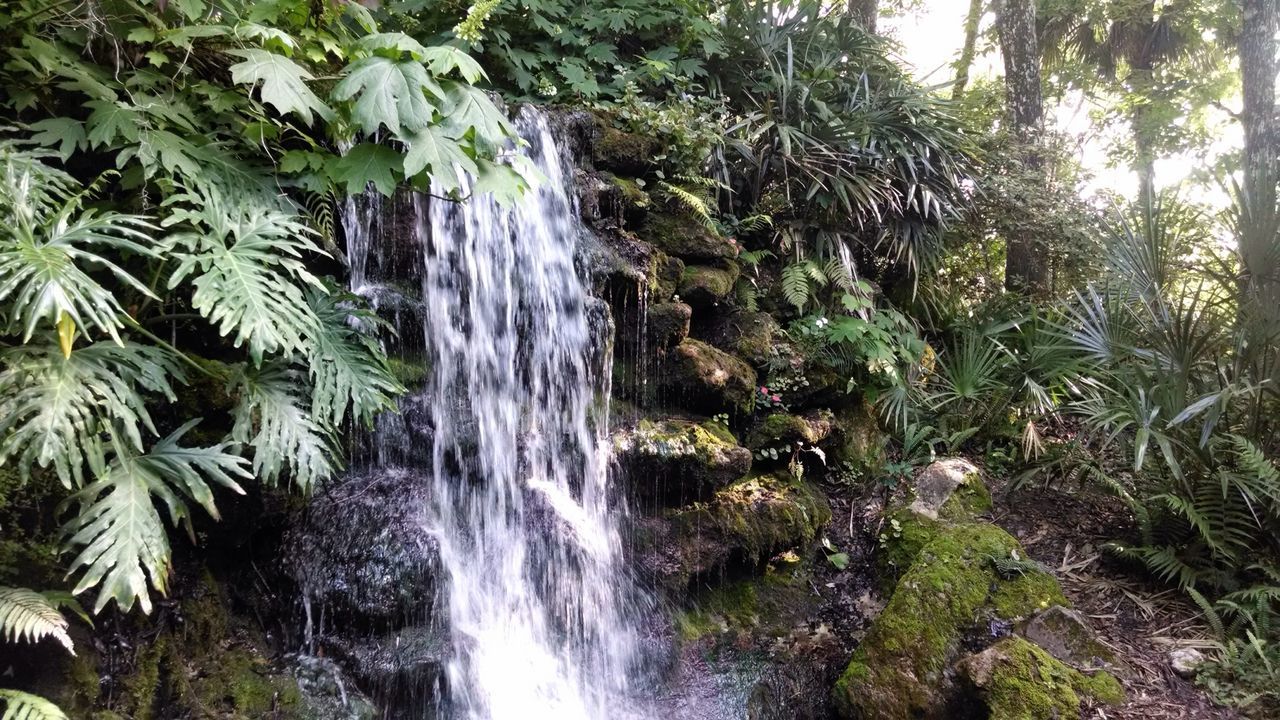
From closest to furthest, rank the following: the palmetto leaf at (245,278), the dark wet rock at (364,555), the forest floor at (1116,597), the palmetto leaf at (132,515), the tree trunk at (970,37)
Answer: the palmetto leaf at (132,515), the palmetto leaf at (245,278), the forest floor at (1116,597), the dark wet rock at (364,555), the tree trunk at (970,37)

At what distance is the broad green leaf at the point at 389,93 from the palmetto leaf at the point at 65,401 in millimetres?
1233

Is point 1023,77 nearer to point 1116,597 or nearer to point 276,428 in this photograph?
point 1116,597

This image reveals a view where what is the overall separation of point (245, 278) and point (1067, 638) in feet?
14.3

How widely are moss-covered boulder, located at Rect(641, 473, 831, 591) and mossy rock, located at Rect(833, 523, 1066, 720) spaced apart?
843mm

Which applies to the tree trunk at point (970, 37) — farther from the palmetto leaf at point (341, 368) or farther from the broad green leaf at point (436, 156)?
the palmetto leaf at point (341, 368)

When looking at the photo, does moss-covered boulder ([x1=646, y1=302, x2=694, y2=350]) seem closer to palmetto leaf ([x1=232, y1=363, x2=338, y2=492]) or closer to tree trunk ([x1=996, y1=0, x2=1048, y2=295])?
palmetto leaf ([x1=232, y1=363, x2=338, y2=492])

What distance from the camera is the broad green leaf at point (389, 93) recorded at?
9.04ft

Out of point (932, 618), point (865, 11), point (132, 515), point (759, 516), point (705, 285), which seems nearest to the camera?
point (132, 515)

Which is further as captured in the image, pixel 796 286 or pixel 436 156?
pixel 796 286

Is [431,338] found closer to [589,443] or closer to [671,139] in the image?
[589,443]

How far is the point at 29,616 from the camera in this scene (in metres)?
2.26

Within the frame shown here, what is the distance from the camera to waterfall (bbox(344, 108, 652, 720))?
12.8 ft

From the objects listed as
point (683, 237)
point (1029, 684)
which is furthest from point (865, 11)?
point (1029, 684)

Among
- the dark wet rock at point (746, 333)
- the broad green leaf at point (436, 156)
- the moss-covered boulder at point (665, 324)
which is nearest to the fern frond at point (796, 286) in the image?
the dark wet rock at point (746, 333)
